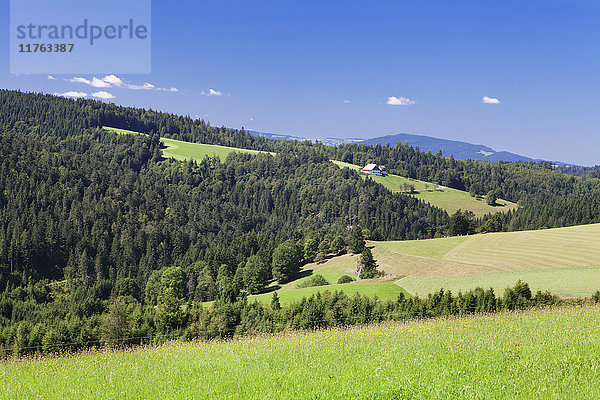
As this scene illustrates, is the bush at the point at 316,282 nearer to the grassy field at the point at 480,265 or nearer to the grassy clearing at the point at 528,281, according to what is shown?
the grassy field at the point at 480,265

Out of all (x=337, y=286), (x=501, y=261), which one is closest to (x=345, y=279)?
(x=337, y=286)

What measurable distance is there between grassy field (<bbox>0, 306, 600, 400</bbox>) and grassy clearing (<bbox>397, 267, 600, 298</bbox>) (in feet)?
125

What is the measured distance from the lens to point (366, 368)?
10805mm

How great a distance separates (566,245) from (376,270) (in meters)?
40.0

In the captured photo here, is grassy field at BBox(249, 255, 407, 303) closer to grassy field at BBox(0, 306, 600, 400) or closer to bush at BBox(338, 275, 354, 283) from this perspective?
bush at BBox(338, 275, 354, 283)

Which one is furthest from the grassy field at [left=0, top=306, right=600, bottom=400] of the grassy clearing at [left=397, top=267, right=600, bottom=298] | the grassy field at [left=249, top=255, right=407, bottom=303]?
the grassy field at [left=249, top=255, right=407, bottom=303]

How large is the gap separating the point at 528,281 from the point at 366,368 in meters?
55.0

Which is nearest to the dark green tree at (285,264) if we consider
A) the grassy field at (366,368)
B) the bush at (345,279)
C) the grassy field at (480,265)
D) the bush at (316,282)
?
the grassy field at (480,265)

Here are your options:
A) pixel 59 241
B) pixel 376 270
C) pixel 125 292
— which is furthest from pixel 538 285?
pixel 59 241

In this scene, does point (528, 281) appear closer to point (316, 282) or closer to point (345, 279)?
point (345, 279)

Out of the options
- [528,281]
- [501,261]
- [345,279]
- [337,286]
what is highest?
[528,281]

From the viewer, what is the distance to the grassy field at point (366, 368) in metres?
9.03

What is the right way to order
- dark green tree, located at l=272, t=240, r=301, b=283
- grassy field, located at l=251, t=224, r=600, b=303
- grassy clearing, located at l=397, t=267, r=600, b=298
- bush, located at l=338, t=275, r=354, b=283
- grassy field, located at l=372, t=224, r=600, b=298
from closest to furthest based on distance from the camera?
1. grassy clearing, located at l=397, t=267, r=600, b=298
2. grassy field, located at l=372, t=224, r=600, b=298
3. grassy field, located at l=251, t=224, r=600, b=303
4. bush, located at l=338, t=275, r=354, b=283
5. dark green tree, located at l=272, t=240, r=301, b=283

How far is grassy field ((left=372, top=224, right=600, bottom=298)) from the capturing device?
56375 millimetres
